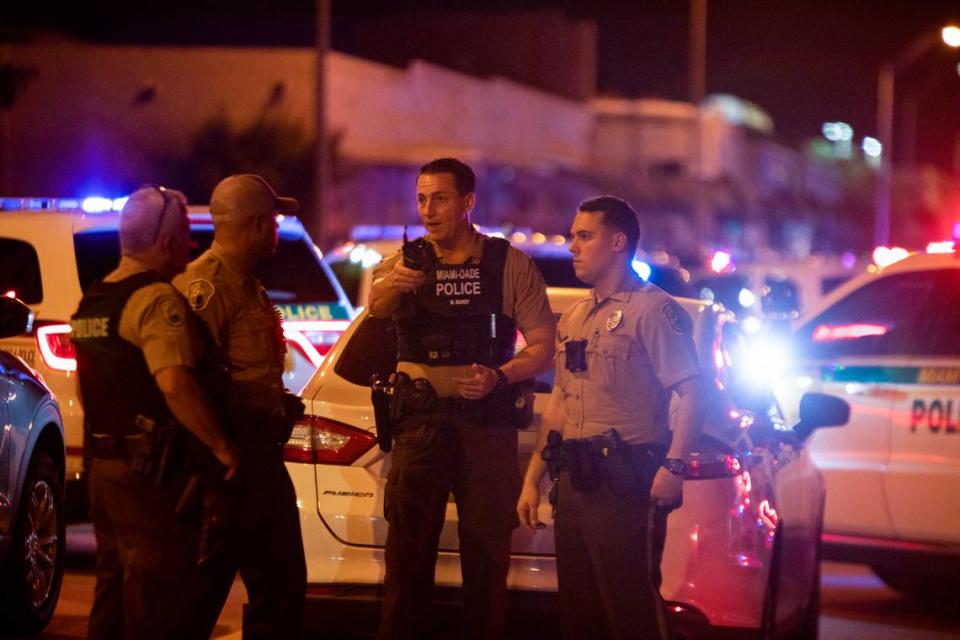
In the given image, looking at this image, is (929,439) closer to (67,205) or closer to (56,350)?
(56,350)

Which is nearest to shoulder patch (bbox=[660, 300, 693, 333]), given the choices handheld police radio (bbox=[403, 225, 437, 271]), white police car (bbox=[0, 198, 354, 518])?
handheld police radio (bbox=[403, 225, 437, 271])

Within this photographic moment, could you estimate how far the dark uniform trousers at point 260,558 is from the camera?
5750 millimetres

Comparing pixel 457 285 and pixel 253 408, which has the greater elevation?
pixel 457 285

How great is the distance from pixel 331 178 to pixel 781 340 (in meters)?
27.3

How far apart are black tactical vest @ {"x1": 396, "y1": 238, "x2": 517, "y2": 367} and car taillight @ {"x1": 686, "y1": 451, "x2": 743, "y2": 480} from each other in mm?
755

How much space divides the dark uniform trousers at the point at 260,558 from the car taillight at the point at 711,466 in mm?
1379

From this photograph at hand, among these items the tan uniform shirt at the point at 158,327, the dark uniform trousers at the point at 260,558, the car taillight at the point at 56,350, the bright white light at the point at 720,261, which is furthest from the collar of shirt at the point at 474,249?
the bright white light at the point at 720,261

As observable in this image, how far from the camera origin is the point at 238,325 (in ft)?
19.5

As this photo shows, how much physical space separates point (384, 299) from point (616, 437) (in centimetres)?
100

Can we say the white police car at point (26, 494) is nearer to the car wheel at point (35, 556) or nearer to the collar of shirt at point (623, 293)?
the car wheel at point (35, 556)

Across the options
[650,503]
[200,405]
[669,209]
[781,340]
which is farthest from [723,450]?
[669,209]

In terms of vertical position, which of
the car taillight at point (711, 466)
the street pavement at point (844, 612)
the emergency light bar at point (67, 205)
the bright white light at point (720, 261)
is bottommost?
the street pavement at point (844, 612)

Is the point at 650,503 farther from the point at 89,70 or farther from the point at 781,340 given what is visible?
the point at 89,70

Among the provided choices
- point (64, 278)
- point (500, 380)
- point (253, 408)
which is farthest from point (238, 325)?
point (64, 278)
